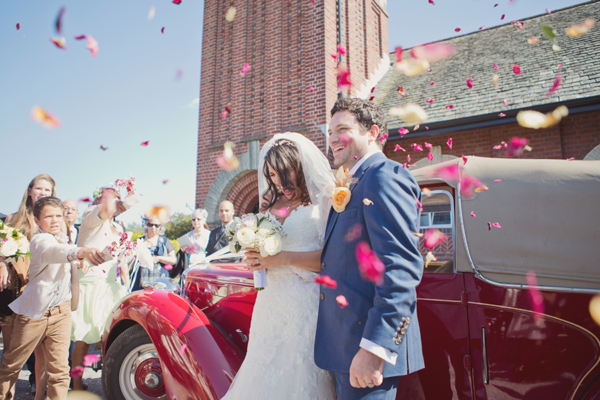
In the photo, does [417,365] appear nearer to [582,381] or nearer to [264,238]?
[582,381]

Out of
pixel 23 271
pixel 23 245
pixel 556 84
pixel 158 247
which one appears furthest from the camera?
pixel 556 84

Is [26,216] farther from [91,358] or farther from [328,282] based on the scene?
[328,282]

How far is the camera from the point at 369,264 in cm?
160

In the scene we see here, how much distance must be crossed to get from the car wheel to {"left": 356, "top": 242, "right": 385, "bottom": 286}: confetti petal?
2.22m

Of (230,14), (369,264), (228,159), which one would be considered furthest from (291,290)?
Answer: (230,14)

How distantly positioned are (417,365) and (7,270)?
12.1ft

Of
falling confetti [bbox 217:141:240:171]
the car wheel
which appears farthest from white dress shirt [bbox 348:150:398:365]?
falling confetti [bbox 217:141:240:171]

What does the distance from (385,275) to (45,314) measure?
3251 mm

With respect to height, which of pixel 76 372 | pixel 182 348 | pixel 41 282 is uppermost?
pixel 41 282

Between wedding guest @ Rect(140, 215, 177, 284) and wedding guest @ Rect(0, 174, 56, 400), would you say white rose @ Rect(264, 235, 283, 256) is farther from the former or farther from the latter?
wedding guest @ Rect(140, 215, 177, 284)

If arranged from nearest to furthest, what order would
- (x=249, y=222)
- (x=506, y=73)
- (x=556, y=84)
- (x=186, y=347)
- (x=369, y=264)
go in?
(x=369, y=264) < (x=249, y=222) < (x=186, y=347) < (x=556, y=84) < (x=506, y=73)

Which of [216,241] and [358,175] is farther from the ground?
[358,175]

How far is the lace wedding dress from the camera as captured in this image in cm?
198

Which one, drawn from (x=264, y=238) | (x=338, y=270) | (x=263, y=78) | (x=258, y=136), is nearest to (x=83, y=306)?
(x=264, y=238)
